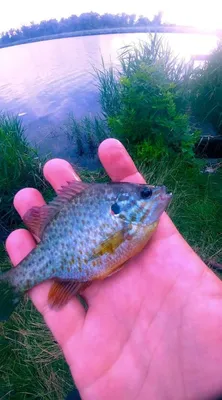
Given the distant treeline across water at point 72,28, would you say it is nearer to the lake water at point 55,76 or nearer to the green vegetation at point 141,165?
the lake water at point 55,76

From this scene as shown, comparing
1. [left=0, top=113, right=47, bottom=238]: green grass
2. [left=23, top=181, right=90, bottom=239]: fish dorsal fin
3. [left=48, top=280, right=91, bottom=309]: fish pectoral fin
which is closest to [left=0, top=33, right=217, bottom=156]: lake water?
[left=0, top=113, right=47, bottom=238]: green grass

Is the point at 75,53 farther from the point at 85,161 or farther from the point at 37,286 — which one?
the point at 37,286

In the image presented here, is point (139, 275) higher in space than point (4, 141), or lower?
lower

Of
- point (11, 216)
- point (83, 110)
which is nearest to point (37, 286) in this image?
point (11, 216)

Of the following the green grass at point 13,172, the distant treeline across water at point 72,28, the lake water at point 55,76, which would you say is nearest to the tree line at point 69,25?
the distant treeline across water at point 72,28

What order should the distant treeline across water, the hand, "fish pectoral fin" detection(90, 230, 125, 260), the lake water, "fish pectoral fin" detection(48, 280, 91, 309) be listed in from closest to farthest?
1. the hand
2. "fish pectoral fin" detection(90, 230, 125, 260)
3. "fish pectoral fin" detection(48, 280, 91, 309)
4. the lake water
5. the distant treeline across water

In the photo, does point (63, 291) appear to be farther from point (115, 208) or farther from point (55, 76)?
point (55, 76)

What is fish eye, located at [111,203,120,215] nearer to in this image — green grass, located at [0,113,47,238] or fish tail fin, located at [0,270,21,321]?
fish tail fin, located at [0,270,21,321]
